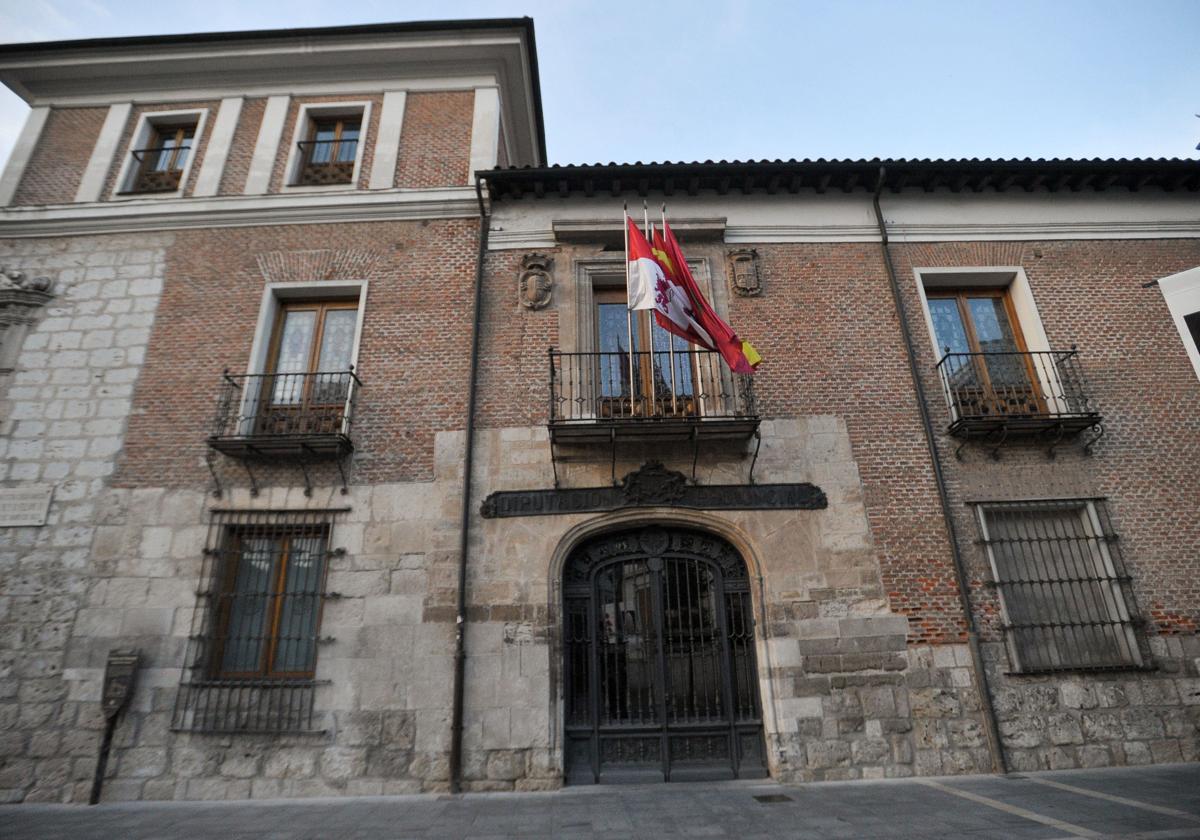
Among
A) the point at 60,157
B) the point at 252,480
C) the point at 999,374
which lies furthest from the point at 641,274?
the point at 60,157

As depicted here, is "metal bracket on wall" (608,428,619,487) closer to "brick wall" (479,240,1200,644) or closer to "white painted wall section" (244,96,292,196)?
"brick wall" (479,240,1200,644)

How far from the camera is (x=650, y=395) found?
26.7 feet

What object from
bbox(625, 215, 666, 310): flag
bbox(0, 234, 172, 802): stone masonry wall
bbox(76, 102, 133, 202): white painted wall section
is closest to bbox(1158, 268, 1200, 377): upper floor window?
bbox(625, 215, 666, 310): flag

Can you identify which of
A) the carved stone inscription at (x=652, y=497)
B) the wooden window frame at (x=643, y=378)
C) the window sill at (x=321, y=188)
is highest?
the window sill at (x=321, y=188)

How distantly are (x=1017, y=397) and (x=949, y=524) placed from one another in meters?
2.30

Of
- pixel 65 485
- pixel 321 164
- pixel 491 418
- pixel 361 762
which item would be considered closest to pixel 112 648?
pixel 65 485

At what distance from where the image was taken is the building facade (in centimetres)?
676

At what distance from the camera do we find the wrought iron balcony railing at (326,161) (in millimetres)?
9609

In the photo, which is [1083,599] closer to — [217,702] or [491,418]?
[491,418]

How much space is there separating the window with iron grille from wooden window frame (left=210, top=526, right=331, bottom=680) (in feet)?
27.3

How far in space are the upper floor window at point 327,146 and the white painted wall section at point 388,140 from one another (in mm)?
319

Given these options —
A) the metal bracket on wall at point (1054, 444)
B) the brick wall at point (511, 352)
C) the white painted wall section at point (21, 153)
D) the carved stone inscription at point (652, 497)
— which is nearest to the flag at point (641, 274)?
the brick wall at point (511, 352)

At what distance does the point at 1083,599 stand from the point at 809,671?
12.0ft

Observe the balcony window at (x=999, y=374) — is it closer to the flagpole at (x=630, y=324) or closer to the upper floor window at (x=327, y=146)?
the flagpole at (x=630, y=324)
